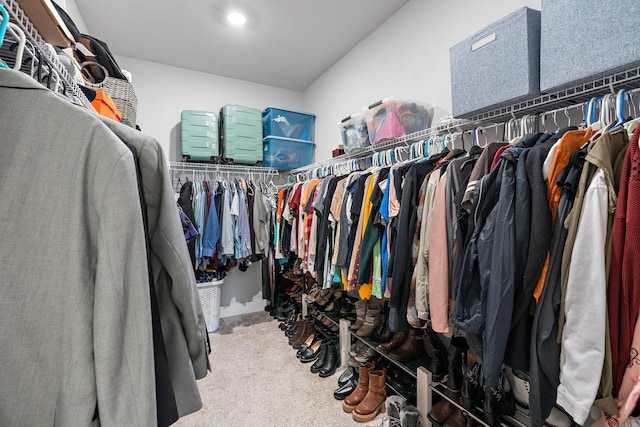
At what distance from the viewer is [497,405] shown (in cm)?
121

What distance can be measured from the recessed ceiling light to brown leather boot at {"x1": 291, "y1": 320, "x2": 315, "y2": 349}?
271cm

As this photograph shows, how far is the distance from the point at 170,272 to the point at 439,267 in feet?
3.23

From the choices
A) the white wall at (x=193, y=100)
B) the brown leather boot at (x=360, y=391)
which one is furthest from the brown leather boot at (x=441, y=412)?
the white wall at (x=193, y=100)

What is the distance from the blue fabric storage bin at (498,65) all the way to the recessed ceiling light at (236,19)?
175cm

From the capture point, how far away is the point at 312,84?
3553mm

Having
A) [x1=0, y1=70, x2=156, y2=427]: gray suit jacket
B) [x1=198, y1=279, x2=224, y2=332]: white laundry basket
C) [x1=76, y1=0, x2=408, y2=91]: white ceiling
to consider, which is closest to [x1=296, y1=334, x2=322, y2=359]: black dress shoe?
[x1=198, y1=279, x2=224, y2=332]: white laundry basket

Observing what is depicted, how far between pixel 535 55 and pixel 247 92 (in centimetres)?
303

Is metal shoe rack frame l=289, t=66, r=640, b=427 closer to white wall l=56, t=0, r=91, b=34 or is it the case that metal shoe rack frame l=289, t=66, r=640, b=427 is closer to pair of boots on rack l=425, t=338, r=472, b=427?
pair of boots on rack l=425, t=338, r=472, b=427

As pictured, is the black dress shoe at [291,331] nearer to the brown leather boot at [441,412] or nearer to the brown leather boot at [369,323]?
the brown leather boot at [369,323]

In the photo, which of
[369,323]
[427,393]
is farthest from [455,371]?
[369,323]

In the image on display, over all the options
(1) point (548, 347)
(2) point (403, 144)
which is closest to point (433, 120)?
(2) point (403, 144)

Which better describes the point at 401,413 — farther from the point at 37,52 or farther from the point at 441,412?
the point at 37,52

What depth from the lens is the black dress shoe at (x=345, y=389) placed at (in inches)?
72.6

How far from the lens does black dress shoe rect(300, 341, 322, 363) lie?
229 centimetres
